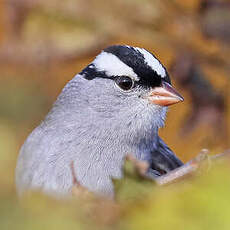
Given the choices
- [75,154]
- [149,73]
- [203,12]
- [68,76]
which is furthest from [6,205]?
[68,76]

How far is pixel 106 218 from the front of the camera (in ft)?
1.23

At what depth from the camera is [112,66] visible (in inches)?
65.2

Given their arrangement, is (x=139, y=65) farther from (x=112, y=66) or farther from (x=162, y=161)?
(x=162, y=161)

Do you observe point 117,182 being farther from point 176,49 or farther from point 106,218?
point 176,49

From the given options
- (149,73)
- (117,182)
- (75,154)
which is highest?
(149,73)

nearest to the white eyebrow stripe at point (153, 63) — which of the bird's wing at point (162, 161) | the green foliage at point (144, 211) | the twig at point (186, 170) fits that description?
the bird's wing at point (162, 161)

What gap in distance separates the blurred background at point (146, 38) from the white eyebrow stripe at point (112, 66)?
0.15m

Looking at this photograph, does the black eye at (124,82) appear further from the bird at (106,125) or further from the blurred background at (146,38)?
the blurred background at (146,38)

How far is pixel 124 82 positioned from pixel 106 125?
0.14 m

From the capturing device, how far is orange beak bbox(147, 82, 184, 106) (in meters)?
1.58

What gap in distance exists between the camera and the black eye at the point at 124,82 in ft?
5.38

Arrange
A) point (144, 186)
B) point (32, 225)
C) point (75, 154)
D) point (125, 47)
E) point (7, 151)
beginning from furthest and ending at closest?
point (125, 47), point (75, 154), point (7, 151), point (144, 186), point (32, 225)

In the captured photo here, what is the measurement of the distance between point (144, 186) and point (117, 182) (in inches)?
1.4

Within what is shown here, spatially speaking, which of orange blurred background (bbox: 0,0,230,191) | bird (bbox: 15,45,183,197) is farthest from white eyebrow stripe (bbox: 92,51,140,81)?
orange blurred background (bbox: 0,0,230,191)
